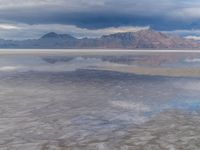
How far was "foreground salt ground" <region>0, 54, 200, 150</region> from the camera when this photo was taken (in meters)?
9.23

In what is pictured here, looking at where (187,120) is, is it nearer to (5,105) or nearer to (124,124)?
(124,124)

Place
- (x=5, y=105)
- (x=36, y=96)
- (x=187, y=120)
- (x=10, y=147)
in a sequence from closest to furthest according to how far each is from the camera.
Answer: (x=10, y=147), (x=187, y=120), (x=5, y=105), (x=36, y=96)

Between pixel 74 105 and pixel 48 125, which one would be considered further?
pixel 74 105

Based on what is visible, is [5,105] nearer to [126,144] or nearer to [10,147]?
[10,147]

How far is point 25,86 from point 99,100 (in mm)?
6715

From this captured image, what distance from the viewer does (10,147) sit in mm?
8773

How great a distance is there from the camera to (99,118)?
12.0 metres

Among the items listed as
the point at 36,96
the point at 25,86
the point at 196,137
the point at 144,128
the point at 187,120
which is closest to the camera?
the point at 196,137

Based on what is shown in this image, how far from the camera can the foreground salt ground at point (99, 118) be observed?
30.3 ft

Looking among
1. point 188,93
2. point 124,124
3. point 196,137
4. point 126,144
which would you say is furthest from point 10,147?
point 188,93

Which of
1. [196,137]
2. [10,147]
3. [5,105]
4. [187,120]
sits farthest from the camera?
[5,105]

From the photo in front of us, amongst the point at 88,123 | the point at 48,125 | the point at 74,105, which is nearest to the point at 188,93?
the point at 74,105

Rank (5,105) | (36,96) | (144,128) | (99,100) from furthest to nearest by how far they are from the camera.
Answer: (36,96) → (99,100) → (5,105) → (144,128)

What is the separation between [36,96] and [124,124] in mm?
6774
